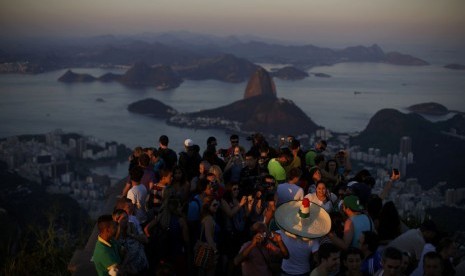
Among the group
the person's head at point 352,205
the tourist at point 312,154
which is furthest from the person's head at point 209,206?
the tourist at point 312,154

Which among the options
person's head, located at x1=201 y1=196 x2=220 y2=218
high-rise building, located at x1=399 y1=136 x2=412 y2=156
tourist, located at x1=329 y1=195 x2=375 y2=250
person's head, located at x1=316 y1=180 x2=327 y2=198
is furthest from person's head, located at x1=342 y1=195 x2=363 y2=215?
high-rise building, located at x1=399 y1=136 x2=412 y2=156

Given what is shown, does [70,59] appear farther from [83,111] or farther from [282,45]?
[282,45]

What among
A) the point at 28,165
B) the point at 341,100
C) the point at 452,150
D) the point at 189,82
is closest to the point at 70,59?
the point at 189,82

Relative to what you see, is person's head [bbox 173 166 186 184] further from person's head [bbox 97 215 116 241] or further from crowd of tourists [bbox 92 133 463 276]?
person's head [bbox 97 215 116 241]

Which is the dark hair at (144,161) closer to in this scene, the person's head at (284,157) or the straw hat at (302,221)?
the person's head at (284,157)

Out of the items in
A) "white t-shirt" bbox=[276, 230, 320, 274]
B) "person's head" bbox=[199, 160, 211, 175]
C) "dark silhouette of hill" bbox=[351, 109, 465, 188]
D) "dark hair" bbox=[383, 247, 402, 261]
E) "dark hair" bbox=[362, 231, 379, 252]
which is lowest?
"dark silhouette of hill" bbox=[351, 109, 465, 188]

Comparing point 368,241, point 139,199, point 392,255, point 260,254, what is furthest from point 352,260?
point 139,199
